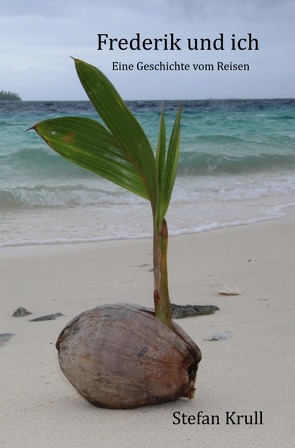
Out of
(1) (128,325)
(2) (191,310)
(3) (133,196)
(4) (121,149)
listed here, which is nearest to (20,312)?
(2) (191,310)

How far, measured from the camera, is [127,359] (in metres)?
2.19

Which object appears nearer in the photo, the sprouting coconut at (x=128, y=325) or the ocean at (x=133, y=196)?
the sprouting coconut at (x=128, y=325)

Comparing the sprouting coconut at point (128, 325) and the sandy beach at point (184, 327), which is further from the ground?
the sprouting coconut at point (128, 325)

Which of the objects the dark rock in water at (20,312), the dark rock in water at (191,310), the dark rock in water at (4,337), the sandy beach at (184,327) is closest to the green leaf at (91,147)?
the sandy beach at (184,327)

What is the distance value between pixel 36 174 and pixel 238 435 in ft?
37.4

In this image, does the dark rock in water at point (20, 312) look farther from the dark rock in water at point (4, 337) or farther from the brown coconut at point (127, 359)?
the brown coconut at point (127, 359)

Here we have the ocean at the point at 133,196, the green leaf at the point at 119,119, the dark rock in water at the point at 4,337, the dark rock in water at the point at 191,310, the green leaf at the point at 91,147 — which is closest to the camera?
the green leaf at the point at 119,119

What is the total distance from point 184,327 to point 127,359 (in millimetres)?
1472

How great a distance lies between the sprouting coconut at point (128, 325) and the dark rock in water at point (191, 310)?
5.25ft

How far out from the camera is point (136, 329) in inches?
87.7

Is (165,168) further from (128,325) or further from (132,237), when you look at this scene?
(132,237)

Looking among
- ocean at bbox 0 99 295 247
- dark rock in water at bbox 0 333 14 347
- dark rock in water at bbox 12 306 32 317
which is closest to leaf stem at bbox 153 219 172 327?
dark rock in water at bbox 0 333 14 347

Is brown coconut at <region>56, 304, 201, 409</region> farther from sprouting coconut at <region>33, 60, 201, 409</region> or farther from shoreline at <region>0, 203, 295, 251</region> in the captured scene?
shoreline at <region>0, 203, 295, 251</region>

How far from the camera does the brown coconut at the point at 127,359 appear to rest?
220 centimetres
